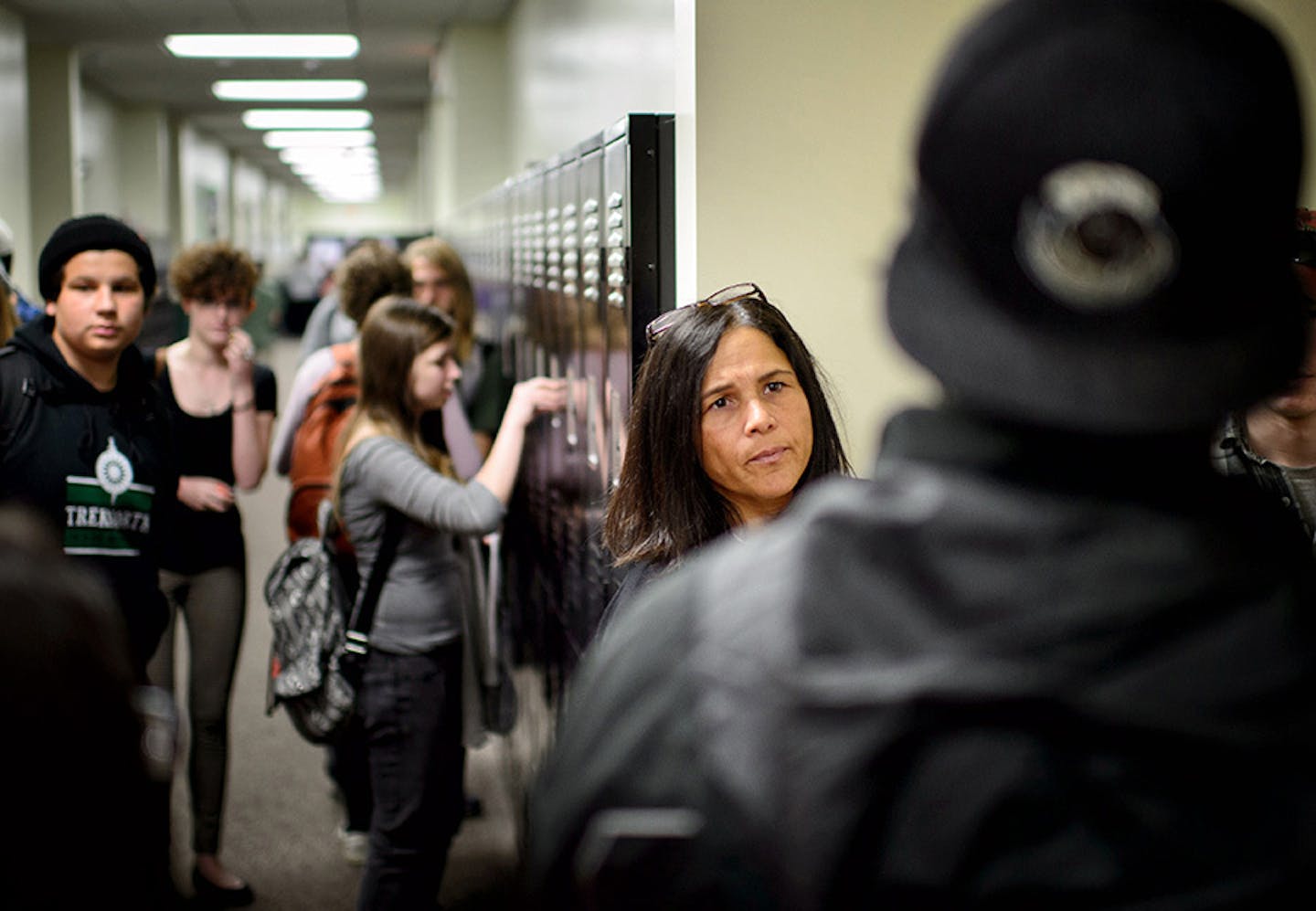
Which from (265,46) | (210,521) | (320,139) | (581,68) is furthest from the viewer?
(320,139)

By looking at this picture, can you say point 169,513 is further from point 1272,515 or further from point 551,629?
point 1272,515

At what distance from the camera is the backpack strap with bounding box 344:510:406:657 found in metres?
2.86

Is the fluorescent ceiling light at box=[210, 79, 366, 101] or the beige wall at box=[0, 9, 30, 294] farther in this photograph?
the fluorescent ceiling light at box=[210, 79, 366, 101]

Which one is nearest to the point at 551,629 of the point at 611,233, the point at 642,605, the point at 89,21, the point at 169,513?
the point at 169,513

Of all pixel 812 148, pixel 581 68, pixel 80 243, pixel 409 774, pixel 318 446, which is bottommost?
pixel 409 774

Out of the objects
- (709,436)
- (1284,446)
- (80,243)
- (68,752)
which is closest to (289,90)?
(80,243)

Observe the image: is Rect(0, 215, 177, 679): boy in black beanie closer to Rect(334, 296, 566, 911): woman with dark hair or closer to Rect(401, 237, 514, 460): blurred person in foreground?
Rect(334, 296, 566, 911): woman with dark hair

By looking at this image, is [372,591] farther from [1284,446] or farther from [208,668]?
[1284,446]

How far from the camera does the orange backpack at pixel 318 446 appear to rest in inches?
144

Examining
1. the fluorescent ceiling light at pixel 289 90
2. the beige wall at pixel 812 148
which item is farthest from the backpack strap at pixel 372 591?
the fluorescent ceiling light at pixel 289 90

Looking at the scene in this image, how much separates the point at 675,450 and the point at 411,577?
1225 mm

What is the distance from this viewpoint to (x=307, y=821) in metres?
4.04

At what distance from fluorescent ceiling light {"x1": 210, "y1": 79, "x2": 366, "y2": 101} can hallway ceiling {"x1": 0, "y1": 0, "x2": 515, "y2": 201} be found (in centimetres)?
15

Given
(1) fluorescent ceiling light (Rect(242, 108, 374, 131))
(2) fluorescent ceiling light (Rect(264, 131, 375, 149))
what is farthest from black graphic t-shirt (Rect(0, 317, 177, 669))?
(2) fluorescent ceiling light (Rect(264, 131, 375, 149))
